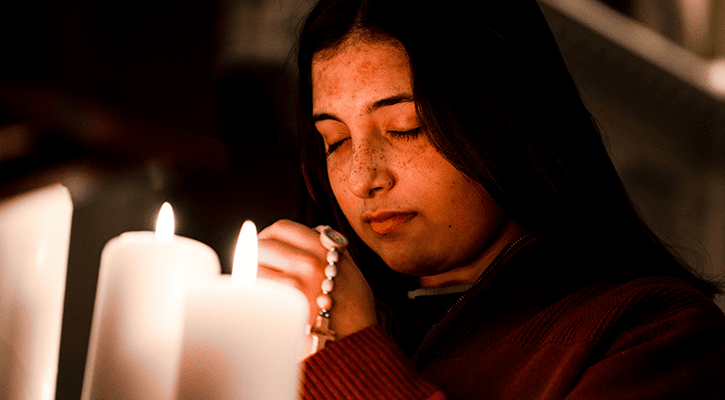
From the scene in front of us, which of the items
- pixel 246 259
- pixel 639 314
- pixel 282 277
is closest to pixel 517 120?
pixel 639 314

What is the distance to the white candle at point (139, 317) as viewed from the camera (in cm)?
23

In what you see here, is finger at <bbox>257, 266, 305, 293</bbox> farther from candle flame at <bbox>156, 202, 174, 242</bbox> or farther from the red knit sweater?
candle flame at <bbox>156, 202, 174, 242</bbox>

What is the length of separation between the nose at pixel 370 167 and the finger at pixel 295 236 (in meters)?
0.12

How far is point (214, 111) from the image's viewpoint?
1.16 m

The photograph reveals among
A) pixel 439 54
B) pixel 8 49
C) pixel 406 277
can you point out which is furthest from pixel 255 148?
pixel 8 49

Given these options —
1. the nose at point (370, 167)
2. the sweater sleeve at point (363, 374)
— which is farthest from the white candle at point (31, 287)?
the nose at point (370, 167)

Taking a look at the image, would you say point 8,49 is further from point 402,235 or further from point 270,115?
point 270,115

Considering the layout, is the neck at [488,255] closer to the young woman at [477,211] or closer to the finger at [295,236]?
the young woman at [477,211]

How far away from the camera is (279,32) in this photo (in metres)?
1.31

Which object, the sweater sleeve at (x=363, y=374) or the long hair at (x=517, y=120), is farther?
the long hair at (x=517, y=120)

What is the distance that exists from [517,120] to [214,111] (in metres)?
0.60

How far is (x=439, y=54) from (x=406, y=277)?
44 cm

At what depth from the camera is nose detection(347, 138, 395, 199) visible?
82 centimetres

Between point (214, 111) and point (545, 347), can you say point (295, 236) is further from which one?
point (214, 111)
